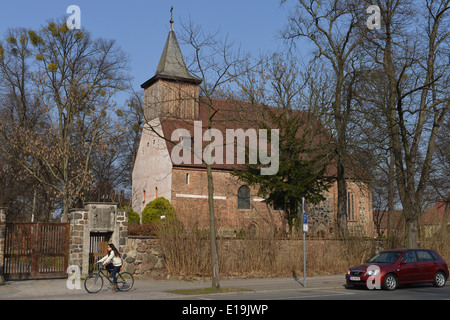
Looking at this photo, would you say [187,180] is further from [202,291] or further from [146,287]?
[202,291]

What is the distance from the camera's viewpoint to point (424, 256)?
18.7 m

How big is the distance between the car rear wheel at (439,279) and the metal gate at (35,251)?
14195 mm

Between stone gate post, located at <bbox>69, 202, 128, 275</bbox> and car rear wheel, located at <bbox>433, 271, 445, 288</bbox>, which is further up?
stone gate post, located at <bbox>69, 202, 128, 275</bbox>

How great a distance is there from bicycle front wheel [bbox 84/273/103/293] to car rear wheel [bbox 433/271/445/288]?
39.6ft

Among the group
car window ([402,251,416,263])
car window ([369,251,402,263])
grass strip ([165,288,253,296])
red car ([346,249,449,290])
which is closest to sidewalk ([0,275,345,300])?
grass strip ([165,288,253,296])

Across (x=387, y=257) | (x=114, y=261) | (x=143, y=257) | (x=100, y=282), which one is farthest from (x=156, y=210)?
(x=387, y=257)

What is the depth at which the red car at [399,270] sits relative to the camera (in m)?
17.3

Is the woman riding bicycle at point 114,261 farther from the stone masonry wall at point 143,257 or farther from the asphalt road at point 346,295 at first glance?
the stone masonry wall at point 143,257

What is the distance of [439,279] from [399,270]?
2.23m

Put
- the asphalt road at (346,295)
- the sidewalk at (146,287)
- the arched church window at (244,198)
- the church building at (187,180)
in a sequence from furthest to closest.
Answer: the arched church window at (244,198)
the church building at (187,180)
the sidewalk at (146,287)
the asphalt road at (346,295)

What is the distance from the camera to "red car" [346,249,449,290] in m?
17.3

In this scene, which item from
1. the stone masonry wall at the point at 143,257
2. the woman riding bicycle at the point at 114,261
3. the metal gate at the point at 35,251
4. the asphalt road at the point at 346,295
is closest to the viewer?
the asphalt road at the point at 346,295

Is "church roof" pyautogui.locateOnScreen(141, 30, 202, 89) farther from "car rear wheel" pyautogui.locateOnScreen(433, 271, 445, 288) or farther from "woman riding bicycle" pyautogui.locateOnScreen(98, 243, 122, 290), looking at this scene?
"car rear wheel" pyautogui.locateOnScreen(433, 271, 445, 288)

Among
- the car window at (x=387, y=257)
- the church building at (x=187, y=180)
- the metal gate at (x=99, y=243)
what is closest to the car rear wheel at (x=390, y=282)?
the car window at (x=387, y=257)
